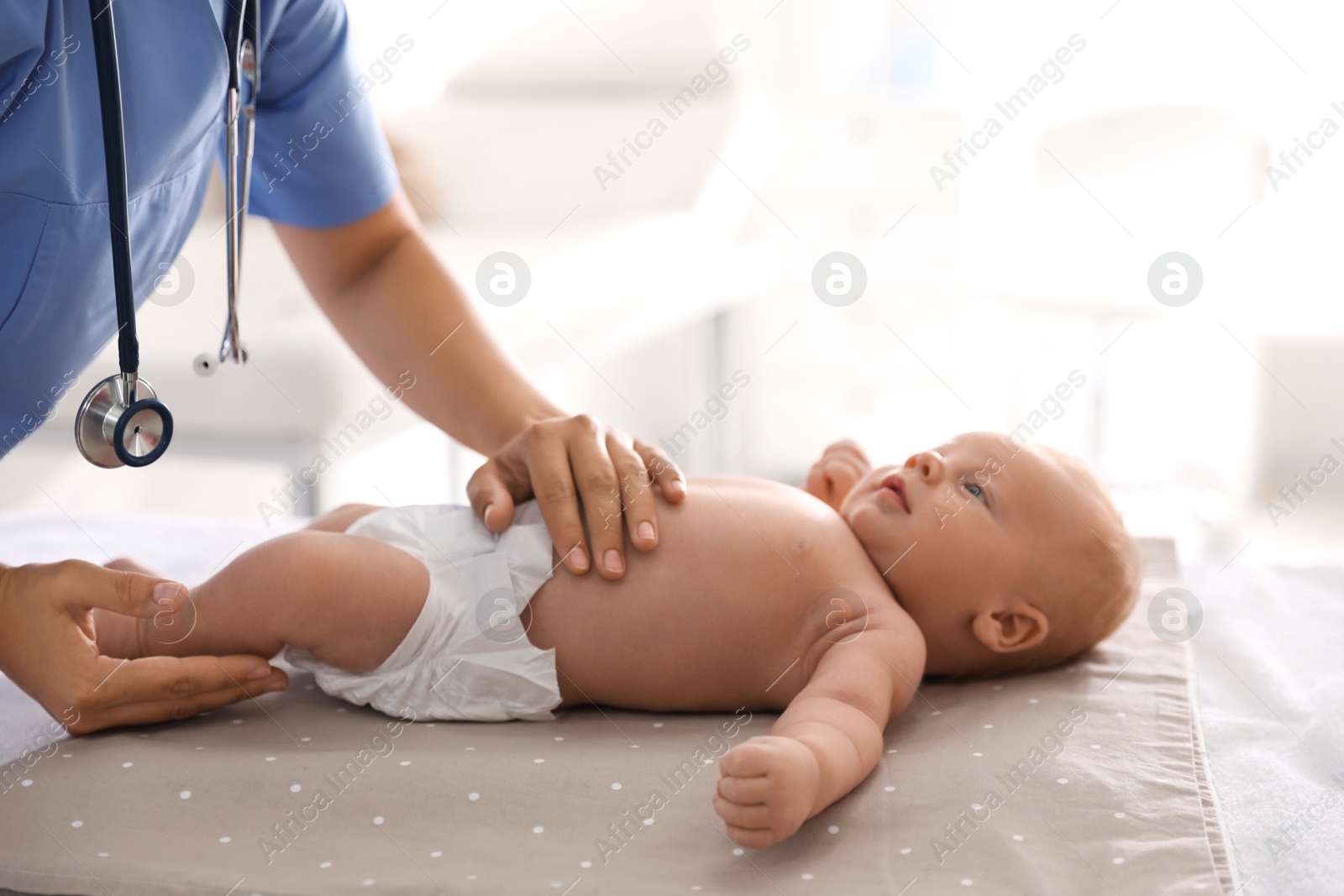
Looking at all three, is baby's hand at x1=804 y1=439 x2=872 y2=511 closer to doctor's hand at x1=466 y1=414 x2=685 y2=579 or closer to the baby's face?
the baby's face

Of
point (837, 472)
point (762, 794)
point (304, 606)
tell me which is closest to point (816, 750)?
point (762, 794)

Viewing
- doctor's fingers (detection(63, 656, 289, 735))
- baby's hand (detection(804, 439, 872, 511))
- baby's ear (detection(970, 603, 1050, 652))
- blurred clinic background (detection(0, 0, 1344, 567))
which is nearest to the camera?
doctor's fingers (detection(63, 656, 289, 735))

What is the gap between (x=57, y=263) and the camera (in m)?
0.88

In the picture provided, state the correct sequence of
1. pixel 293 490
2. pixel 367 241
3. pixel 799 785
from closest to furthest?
pixel 799 785 → pixel 367 241 → pixel 293 490

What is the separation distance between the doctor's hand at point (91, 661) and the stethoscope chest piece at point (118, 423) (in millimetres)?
102

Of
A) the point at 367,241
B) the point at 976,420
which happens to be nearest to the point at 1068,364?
the point at 976,420

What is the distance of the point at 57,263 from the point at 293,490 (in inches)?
38.3

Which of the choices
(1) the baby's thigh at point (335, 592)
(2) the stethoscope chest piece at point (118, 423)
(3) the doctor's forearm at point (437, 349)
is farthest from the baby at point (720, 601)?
(2) the stethoscope chest piece at point (118, 423)

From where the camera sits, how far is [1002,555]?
3.65ft

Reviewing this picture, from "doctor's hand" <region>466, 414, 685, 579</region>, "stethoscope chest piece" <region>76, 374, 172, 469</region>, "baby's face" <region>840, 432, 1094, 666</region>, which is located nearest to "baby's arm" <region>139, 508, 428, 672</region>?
"doctor's hand" <region>466, 414, 685, 579</region>

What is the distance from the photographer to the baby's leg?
97 cm

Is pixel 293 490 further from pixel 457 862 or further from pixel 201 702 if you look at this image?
pixel 457 862

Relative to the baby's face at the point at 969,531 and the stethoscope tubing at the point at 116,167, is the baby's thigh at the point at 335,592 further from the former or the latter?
the baby's face at the point at 969,531

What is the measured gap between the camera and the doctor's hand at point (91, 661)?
0.83 meters
